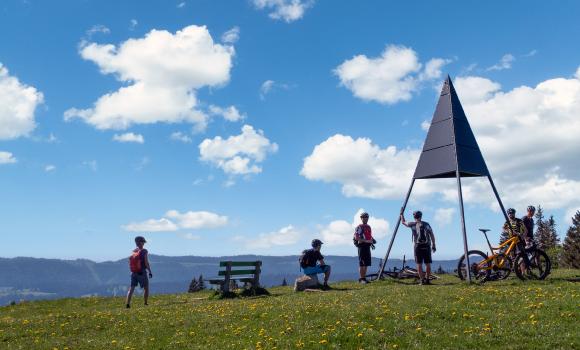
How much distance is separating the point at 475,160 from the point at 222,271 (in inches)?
486

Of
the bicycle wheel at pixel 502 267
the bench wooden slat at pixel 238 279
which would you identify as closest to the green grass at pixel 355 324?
the bicycle wheel at pixel 502 267

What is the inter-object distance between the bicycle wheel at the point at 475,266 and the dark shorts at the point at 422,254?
60.3 inches

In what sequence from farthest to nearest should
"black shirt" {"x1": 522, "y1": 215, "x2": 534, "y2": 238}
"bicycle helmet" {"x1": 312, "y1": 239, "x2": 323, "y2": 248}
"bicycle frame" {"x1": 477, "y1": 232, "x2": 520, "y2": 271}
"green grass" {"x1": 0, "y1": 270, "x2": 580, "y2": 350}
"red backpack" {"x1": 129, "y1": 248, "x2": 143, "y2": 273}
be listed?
"bicycle helmet" {"x1": 312, "y1": 239, "x2": 323, "y2": 248} → "black shirt" {"x1": 522, "y1": 215, "x2": 534, "y2": 238} → "red backpack" {"x1": 129, "y1": 248, "x2": 143, "y2": 273} → "bicycle frame" {"x1": 477, "y1": 232, "x2": 520, "y2": 271} → "green grass" {"x1": 0, "y1": 270, "x2": 580, "y2": 350}

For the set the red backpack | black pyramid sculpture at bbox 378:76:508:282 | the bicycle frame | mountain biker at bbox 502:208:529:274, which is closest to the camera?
the bicycle frame

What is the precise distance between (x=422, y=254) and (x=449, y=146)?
18.0 ft

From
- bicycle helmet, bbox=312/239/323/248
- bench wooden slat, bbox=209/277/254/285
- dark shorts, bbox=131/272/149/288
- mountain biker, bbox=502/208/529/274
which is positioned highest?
mountain biker, bbox=502/208/529/274

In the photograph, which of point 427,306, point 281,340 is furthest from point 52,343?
point 427,306

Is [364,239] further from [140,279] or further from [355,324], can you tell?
[355,324]

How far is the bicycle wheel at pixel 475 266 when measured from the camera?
17594 mm

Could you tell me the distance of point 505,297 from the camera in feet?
40.9

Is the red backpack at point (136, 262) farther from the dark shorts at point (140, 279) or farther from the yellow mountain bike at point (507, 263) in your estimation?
the yellow mountain bike at point (507, 263)

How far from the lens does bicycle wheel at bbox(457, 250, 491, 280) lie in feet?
57.7

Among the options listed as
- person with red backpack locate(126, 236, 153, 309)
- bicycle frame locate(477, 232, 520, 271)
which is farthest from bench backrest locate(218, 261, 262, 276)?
bicycle frame locate(477, 232, 520, 271)

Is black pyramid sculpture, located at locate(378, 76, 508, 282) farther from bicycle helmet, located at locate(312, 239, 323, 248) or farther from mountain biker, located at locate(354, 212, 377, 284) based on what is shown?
bicycle helmet, located at locate(312, 239, 323, 248)
